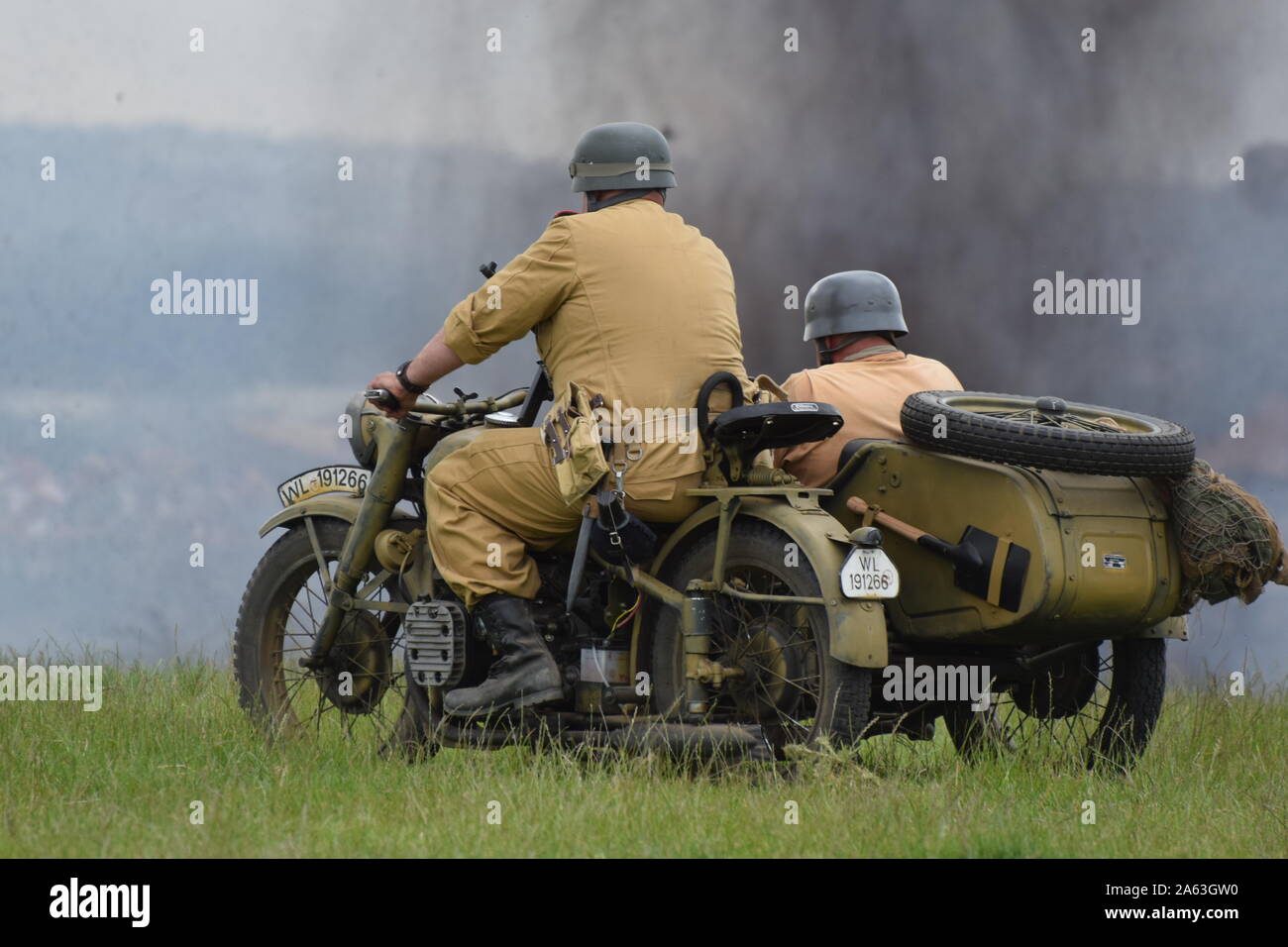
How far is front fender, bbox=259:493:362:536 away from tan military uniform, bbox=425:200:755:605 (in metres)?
0.86

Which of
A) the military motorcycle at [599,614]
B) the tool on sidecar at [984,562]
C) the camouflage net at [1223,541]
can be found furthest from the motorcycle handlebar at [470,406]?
the camouflage net at [1223,541]

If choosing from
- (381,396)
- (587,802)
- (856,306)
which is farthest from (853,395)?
(587,802)

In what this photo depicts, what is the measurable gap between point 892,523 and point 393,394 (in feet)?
6.16

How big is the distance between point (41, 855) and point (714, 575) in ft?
7.61

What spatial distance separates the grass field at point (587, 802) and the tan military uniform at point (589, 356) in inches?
31.3

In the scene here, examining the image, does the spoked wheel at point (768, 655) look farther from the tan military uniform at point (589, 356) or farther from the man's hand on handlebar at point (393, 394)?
the man's hand on handlebar at point (393, 394)

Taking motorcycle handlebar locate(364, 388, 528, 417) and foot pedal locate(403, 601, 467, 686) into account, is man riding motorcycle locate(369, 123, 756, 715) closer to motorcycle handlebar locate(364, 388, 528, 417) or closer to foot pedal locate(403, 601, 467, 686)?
foot pedal locate(403, 601, 467, 686)

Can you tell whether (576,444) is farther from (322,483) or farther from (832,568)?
(322,483)

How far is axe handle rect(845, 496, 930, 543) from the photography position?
6168 millimetres

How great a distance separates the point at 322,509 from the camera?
7242 mm

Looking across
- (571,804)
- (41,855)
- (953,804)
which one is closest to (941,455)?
(953,804)

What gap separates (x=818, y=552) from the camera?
5754 mm

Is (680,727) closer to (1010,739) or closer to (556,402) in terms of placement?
(556,402)

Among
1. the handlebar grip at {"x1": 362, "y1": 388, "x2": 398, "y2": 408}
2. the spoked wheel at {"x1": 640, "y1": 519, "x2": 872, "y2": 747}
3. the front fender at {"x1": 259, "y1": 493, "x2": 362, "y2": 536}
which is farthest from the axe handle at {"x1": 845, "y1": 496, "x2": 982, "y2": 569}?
the front fender at {"x1": 259, "y1": 493, "x2": 362, "y2": 536}
